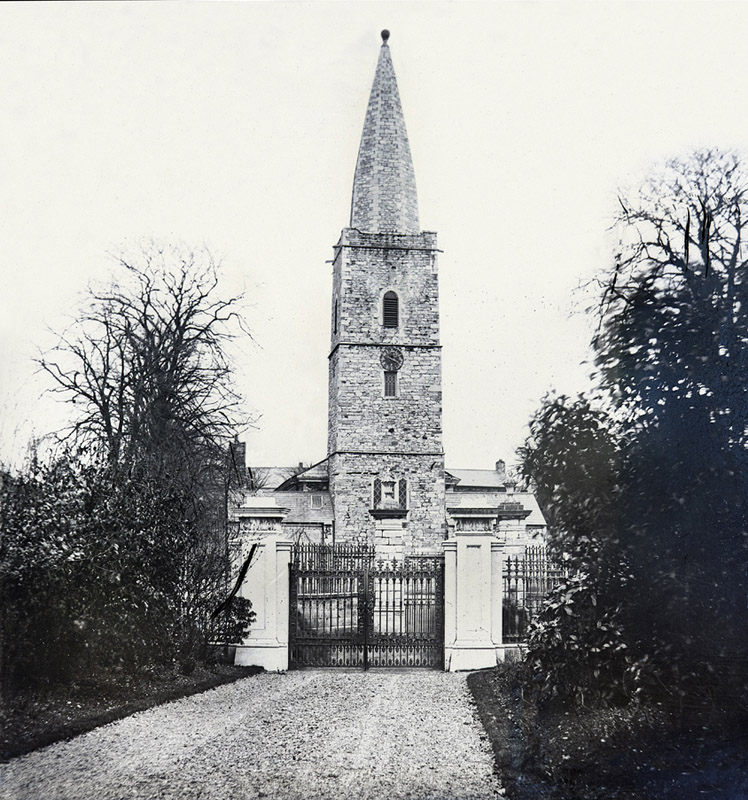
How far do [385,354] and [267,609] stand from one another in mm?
20349

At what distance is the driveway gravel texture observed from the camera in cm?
646

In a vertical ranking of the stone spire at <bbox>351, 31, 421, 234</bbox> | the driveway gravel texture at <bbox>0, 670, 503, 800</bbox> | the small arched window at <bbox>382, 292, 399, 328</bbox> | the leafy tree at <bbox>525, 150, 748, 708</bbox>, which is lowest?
the driveway gravel texture at <bbox>0, 670, 503, 800</bbox>

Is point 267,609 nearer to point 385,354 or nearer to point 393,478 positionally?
point 393,478

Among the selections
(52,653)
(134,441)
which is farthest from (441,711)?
(134,441)

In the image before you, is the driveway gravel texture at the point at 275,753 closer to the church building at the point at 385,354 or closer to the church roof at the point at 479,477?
the church building at the point at 385,354

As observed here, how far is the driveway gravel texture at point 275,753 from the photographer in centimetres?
646

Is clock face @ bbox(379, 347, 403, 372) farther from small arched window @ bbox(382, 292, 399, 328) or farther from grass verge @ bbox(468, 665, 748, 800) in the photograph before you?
grass verge @ bbox(468, 665, 748, 800)

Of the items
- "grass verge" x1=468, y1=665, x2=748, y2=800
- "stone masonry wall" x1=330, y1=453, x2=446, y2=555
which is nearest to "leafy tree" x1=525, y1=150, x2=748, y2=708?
"grass verge" x1=468, y1=665, x2=748, y2=800

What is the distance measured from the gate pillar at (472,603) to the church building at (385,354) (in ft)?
59.7

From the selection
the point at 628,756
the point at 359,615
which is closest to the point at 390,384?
the point at 359,615

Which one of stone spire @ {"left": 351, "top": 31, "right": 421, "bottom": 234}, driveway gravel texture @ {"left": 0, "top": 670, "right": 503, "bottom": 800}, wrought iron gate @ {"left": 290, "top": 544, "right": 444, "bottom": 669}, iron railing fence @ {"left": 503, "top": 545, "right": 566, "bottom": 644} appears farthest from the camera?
stone spire @ {"left": 351, "top": 31, "right": 421, "bottom": 234}

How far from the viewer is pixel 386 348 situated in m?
31.6

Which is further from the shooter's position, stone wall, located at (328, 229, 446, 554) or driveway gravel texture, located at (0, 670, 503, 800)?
stone wall, located at (328, 229, 446, 554)

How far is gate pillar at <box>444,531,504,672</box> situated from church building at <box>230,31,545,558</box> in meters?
18.2
